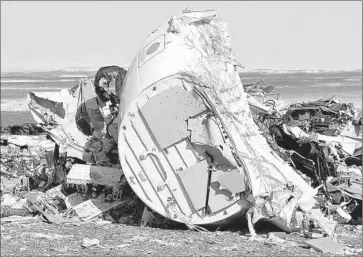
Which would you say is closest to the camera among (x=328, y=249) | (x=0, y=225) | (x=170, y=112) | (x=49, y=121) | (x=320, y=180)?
(x=328, y=249)

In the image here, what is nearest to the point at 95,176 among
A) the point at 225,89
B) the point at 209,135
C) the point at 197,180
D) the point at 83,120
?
the point at 83,120

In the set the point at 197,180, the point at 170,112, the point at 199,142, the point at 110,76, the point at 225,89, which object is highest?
the point at 110,76

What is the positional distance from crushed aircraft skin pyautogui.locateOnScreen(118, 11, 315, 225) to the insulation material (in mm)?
12

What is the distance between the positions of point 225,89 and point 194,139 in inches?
27.1

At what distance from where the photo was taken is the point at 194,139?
23.0 ft

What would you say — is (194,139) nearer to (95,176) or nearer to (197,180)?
(197,180)

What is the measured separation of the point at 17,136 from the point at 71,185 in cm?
218

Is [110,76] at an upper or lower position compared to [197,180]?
upper

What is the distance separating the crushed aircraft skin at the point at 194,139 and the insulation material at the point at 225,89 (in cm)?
1

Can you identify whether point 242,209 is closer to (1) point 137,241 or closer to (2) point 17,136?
(1) point 137,241

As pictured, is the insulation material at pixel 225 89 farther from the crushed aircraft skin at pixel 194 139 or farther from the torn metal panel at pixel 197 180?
the torn metal panel at pixel 197 180

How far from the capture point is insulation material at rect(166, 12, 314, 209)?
7.01 m

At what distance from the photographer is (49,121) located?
9172 millimetres

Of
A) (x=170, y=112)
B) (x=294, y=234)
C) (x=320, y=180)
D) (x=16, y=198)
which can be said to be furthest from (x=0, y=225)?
(x=320, y=180)
